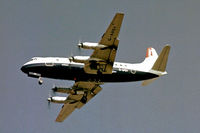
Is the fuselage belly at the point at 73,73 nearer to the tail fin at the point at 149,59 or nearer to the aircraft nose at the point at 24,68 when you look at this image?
the aircraft nose at the point at 24,68

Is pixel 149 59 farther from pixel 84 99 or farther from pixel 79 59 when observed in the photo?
pixel 79 59

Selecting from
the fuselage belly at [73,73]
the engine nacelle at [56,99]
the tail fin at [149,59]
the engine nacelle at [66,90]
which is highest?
the tail fin at [149,59]

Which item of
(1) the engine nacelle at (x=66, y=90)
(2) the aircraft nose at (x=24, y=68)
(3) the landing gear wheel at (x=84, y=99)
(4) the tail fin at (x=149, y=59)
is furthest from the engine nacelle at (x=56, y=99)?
(4) the tail fin at (x=149, y=59)

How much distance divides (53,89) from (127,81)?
10411 millimetres

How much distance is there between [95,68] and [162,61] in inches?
372

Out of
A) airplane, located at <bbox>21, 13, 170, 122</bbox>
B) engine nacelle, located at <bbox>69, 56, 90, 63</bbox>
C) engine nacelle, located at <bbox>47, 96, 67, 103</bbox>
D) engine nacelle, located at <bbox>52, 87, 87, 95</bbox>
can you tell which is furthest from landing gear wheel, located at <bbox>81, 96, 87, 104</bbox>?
engine nacelle, located at <bbox>69, 56, 90, 63</bbox>

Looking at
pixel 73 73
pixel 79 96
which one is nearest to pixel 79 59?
pixel 73 73

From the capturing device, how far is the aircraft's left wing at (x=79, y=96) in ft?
184

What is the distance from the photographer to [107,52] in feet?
166

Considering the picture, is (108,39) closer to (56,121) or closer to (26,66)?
(26,66)

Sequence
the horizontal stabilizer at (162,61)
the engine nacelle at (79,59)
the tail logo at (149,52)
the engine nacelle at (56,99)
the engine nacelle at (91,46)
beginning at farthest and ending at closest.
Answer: the tail logo at (149,52), the engine nacelle at (56,99), the horizontal stabilizer at (162,61), the engine nacelle at (79,59), the engine nacelle at (91,46)

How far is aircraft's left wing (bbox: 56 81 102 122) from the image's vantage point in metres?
56.1

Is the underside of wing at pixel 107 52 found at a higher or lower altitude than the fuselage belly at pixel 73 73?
higher

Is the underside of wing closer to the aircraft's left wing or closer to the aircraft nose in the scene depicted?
the aircraft's left wing
